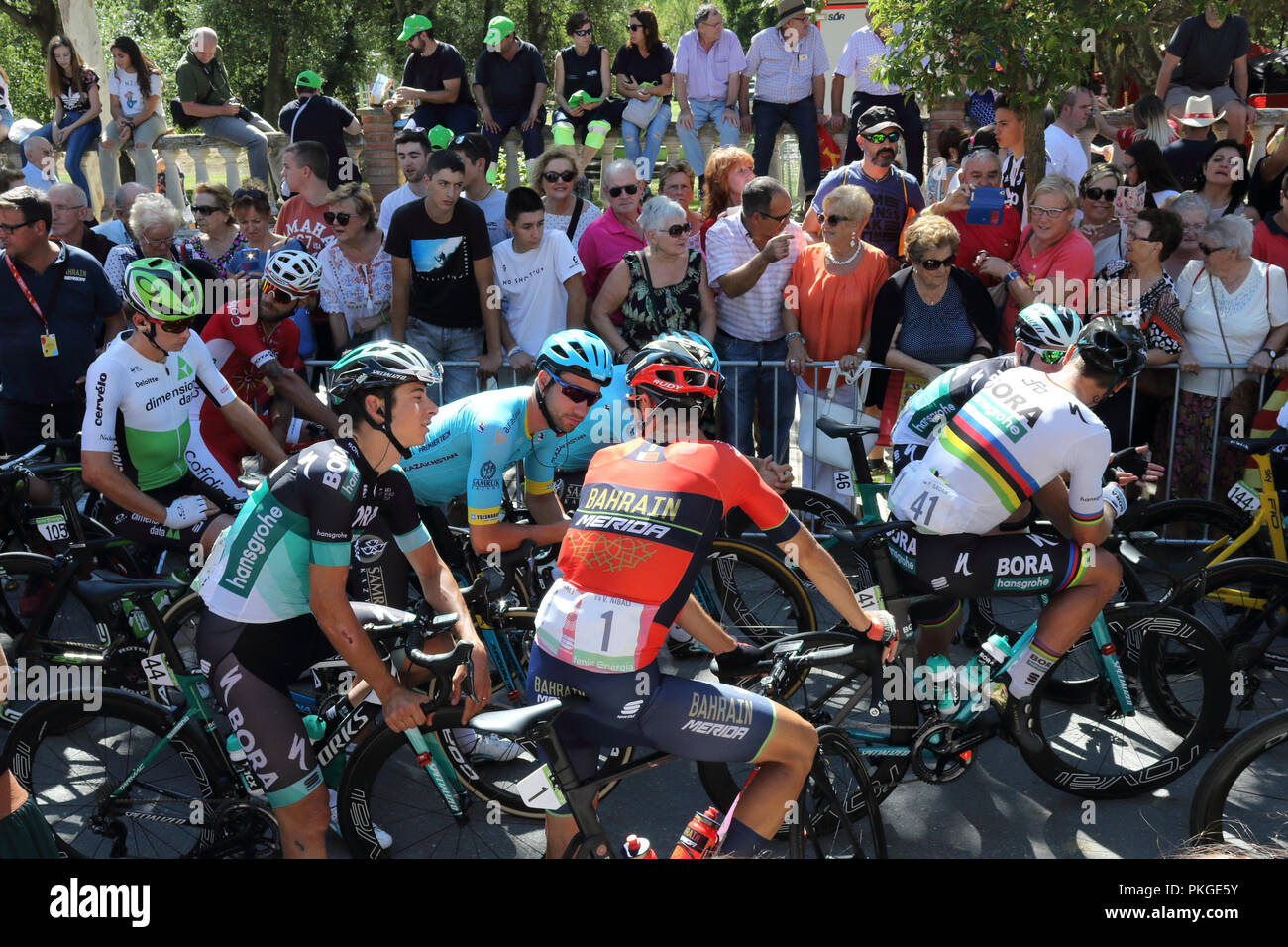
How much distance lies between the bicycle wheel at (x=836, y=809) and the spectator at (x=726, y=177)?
463 centimetres

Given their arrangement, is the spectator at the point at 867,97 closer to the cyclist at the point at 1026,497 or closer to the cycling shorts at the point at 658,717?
the cyclist at the point at 1026,497

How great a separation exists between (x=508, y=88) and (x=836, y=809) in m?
9.09

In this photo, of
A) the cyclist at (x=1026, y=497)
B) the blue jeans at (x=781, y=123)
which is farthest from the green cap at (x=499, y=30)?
the cyclist at (x=1026, y=497)

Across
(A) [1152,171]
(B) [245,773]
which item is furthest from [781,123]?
(B) [245,773]

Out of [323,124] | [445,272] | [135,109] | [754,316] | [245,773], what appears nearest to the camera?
[245,773]

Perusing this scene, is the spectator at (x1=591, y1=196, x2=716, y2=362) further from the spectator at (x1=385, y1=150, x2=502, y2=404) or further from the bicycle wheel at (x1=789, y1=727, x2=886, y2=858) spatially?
the bicycle wheel at (x1=789, y1=727, x2=886, y2=858)

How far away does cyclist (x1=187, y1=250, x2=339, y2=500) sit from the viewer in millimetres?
6465

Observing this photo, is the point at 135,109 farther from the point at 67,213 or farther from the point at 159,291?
the point at 159,291

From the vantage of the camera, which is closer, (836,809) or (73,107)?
(836,809)

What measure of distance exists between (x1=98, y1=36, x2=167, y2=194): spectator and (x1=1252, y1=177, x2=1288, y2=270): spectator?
1003 centimetres

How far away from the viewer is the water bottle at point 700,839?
3.51 metres

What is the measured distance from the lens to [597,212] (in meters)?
8.28

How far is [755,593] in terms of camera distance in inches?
224

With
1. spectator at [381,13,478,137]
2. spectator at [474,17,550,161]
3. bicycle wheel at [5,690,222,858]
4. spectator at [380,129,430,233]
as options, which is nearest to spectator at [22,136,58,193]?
spectator at [381,13,478,137]
